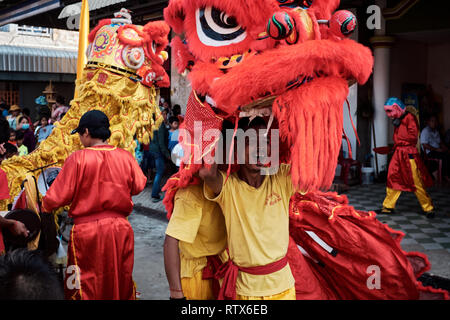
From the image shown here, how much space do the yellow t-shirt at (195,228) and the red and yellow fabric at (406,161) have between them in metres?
4.93

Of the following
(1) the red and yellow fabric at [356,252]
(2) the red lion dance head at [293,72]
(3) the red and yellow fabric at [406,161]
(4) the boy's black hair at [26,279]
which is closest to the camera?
(4) the boy's black hair at [26,279]

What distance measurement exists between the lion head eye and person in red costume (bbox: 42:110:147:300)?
1.59 meters

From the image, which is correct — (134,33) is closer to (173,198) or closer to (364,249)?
(173,198)

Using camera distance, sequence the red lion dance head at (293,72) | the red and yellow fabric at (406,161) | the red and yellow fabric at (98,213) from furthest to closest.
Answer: the red and yellow fabric at (406,161) < the red and yellow fabric at (98,213) < the red lion dance head at (293,72)

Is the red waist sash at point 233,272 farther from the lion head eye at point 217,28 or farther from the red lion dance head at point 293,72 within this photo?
the lion head eye at point 217,28

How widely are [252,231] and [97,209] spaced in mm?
1584

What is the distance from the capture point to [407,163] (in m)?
6.43

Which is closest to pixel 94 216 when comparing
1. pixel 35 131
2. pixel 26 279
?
pixel 26 279

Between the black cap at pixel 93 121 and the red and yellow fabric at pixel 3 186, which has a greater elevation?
the black cap at pixel 93 121

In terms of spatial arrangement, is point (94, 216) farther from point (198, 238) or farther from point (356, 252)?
point (356, 252)

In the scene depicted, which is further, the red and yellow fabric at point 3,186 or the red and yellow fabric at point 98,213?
the red and yellow fabric at point 98,213

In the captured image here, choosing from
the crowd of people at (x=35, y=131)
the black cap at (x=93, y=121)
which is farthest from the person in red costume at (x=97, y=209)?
the crowd of people at (x=35, y=131)

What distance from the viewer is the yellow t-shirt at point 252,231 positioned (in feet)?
6.63

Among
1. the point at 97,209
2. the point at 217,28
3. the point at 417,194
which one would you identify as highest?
the point at 217,28
